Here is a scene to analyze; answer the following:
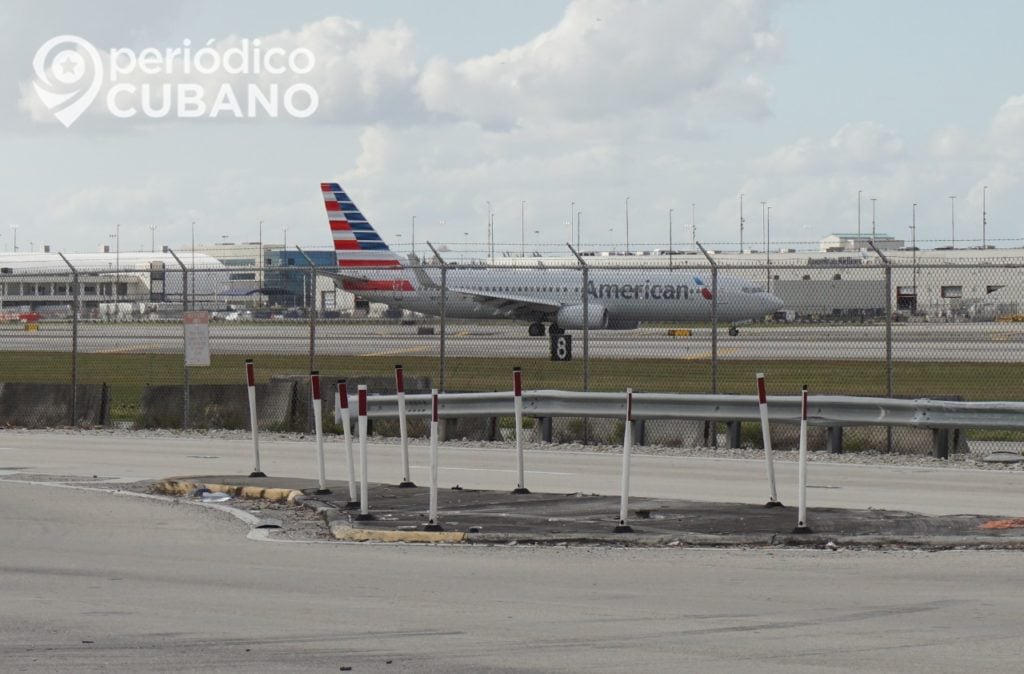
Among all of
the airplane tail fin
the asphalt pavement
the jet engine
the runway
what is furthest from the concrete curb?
the airplane tail fin

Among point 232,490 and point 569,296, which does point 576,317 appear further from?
point 232,490

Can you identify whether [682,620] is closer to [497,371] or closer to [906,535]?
[906,535]

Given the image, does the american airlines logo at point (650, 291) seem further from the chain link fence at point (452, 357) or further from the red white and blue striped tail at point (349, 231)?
the chain link fence at point (452, 357)

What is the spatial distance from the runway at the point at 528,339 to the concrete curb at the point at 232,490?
1033cm

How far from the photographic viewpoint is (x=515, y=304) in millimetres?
57844

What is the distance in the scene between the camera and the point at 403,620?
9016 millimetres

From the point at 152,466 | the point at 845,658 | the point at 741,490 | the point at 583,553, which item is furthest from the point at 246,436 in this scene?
the point at 845,658

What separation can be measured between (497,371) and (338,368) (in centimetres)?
334

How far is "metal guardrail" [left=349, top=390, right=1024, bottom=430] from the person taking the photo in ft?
62.6

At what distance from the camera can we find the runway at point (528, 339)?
2419 centimetres

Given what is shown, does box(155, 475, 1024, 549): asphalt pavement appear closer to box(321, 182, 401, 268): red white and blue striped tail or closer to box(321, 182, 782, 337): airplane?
box(321, 182, 782, 337): airplane

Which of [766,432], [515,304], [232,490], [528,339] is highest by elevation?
[515,304]

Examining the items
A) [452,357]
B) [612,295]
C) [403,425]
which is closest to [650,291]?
[612,295]

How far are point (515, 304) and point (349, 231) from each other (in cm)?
1040
